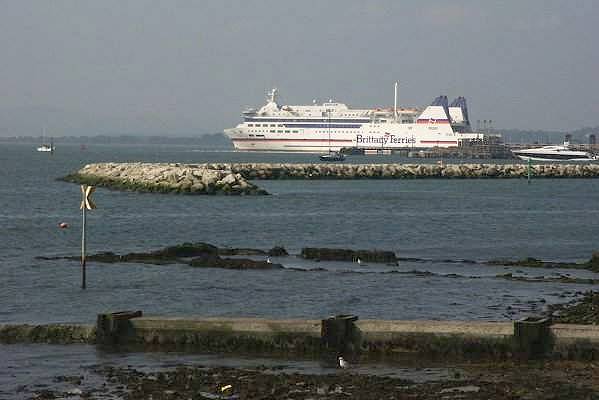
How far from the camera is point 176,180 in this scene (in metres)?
45.2

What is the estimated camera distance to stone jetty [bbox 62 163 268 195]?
43.7m

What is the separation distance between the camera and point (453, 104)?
135625 mm

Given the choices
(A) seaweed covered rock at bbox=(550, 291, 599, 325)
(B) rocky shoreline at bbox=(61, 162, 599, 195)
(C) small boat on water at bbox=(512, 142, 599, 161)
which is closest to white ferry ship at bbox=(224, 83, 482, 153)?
(C) small boat on water at bbox=(512, 142, 599, 161)

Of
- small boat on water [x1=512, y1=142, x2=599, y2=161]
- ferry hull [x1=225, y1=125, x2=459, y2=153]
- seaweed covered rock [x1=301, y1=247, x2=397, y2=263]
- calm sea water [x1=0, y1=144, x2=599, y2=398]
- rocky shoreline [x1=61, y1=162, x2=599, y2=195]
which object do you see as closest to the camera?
calm sea water [x1=0, y1=144, x2=599, y2=398]

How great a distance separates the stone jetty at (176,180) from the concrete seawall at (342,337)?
31.6m

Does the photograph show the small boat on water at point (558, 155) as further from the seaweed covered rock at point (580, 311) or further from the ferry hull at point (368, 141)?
the seaweed covered rock at point (580, 311)

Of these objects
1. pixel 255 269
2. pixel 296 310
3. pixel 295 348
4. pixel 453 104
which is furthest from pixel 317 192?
pixel 453 104

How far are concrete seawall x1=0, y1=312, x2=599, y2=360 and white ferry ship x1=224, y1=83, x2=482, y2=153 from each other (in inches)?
4309

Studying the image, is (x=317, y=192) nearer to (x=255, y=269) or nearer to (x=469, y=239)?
(x=469, y=239)

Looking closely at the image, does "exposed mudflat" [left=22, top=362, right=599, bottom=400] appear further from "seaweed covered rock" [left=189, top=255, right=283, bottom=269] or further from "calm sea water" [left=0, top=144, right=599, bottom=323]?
"seaweed covered rock" [left=189, top=255, right=283, bottom=269]

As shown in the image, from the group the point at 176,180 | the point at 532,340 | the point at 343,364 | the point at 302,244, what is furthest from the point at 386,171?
the point at 343,364

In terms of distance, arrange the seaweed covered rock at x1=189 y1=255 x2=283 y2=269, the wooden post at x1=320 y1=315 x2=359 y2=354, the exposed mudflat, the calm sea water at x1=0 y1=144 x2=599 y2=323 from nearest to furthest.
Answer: the exposed mudflat
the wooden post at x1=320 y1=315 x2=359 y2=354
the calm sea water at x1=0 y1=144 x2=599 y2=323
the seaweed covered rock at x1=189 y1=255 x2=283 y2=269

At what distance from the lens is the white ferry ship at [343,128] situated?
4838 inches

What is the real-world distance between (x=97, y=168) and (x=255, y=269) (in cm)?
3823
